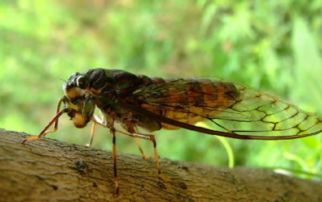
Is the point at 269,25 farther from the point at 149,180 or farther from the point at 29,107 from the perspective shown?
the point at 149,180

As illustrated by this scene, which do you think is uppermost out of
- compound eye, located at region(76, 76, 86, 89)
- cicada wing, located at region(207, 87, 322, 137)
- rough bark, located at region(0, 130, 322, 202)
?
compound eye, located at region(76, 76, 86, 89)

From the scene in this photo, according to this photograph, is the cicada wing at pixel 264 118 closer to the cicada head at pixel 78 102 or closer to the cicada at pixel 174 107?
the cicada at pixel 174 107

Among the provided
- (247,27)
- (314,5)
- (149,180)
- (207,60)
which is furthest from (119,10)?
(149,180)

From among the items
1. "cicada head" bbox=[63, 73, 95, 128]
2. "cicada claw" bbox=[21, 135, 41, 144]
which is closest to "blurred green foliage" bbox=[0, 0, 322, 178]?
"cicada head" bbox=[63, 73, 95, 128]

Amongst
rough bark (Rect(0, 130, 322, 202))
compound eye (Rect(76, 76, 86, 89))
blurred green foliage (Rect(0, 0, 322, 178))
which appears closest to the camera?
rough bark (Rect(0, 130, 322, 202))

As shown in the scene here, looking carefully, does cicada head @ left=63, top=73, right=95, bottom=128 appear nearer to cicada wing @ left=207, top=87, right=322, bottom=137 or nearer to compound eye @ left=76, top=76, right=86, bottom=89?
compound eye @ left=76, top=76, right=86, bottom=89

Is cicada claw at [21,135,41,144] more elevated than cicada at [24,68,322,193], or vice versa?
cicada at [24,68,322,193]

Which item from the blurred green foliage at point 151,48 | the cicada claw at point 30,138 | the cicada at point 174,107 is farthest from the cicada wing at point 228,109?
the blurred green foliage at point 151,48
